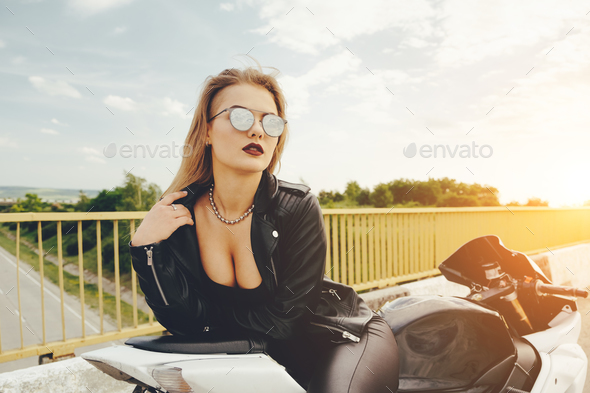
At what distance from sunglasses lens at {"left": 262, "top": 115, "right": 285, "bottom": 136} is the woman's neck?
5.9 inches

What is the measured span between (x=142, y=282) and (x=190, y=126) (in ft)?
1.87

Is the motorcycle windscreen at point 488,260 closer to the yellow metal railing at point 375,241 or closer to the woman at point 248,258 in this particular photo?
the woman at point 248,258

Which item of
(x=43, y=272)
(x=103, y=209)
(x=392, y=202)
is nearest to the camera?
(x=43, y=272)

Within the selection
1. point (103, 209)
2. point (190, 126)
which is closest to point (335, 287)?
point (190, 126)

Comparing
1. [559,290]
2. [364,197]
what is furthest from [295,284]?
[364,197]

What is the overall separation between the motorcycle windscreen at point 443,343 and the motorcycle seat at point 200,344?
1.91 ft

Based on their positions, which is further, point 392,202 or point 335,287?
point 392,202

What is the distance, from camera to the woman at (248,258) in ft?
3.54

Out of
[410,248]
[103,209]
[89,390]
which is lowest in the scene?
[89,390]

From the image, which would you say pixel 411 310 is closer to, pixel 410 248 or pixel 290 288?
pixel 290 288

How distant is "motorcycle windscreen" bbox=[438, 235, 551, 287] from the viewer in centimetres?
152

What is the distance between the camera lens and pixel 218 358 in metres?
0.93

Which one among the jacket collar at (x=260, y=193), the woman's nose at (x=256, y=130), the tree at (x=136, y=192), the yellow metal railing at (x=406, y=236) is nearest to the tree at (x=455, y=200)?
the yellow metal railing at (x=406, y=236)

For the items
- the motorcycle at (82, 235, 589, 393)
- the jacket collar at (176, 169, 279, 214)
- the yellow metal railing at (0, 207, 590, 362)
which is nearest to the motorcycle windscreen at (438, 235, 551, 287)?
the motorcycle at (82, 235, 589, 393)
